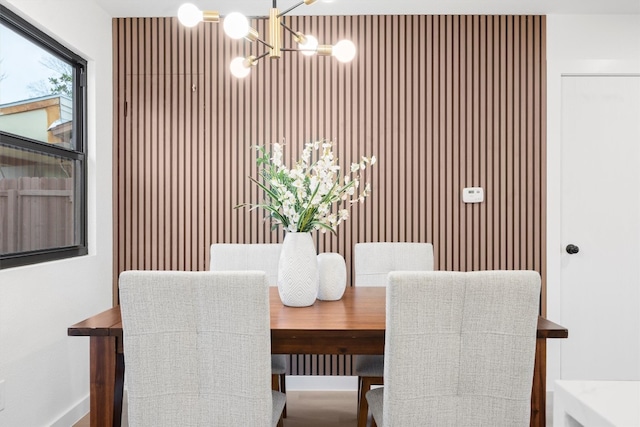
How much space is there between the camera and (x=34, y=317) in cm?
233

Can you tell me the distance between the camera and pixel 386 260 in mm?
2643

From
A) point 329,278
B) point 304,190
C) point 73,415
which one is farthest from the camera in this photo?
point 73,415

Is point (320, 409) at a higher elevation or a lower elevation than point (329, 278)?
lower

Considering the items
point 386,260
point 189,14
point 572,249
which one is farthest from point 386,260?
point 189,14

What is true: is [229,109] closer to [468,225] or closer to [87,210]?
[87,210]

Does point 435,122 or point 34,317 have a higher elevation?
point 435,122

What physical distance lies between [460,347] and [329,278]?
79 centimetres

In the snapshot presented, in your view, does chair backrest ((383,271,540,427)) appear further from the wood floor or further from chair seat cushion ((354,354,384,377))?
the wood floor

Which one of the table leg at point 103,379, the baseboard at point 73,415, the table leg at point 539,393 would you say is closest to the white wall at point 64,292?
the baseboard at point 73,415

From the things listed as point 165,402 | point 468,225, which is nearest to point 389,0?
point 468,225

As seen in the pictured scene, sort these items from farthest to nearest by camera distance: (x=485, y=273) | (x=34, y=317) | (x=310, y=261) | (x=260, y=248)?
1. (x=260, y=248)
2. (x=34, y=317)
3. (x=310, y=261)
4. (x=485, y=273)

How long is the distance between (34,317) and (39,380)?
0.33 meters

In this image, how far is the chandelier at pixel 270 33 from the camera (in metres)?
1.80

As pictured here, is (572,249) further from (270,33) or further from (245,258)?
(270,33)
